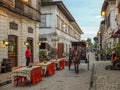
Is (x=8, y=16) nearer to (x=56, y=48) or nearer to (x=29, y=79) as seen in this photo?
(x=29, y=79)

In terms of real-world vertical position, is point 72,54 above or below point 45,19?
below

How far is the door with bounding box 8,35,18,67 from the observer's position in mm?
25797

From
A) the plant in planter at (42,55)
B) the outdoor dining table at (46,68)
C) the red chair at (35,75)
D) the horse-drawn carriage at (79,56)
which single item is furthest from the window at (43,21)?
the red chair at (35,75)

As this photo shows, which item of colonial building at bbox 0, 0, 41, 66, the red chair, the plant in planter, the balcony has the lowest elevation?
the red chair

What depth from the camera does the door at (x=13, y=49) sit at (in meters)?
25.8

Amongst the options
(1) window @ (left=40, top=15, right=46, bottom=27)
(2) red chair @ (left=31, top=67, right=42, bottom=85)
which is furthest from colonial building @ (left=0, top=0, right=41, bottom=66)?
(1) window @ (left=40, top=15, right=46, bottom=27)

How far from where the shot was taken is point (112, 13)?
44156mm

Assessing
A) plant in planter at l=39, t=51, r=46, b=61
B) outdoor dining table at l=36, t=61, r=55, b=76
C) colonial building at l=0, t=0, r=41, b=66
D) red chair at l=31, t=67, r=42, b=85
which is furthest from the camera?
plant in planter at l=39, t=51, r=46, b=61

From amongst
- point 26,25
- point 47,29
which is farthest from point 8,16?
point 47,29

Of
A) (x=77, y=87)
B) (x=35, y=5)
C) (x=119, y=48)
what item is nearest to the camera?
(x=77, y=87)

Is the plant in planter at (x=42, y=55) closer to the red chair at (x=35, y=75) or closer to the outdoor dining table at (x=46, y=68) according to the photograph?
the outdoor dining table at (x=46, y=68)

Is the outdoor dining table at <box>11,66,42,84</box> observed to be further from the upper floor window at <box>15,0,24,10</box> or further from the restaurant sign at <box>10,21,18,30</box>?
the upper floor window at <box>15,0,24,10</box>

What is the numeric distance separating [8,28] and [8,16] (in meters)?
0.94

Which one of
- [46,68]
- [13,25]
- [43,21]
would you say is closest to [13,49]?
[13,25]
